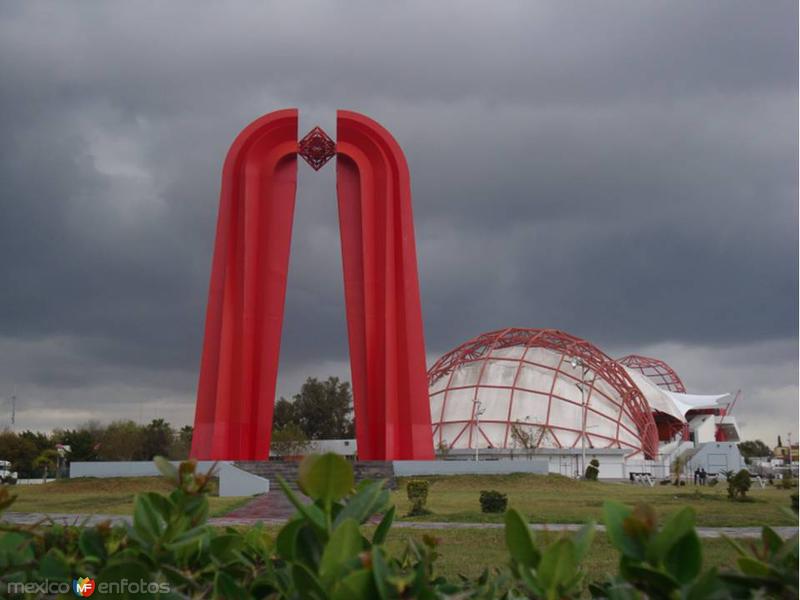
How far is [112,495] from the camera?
2212 cm

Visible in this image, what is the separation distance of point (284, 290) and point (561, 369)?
27.9m

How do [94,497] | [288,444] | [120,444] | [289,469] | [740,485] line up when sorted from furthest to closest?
[120,444], [288,444], [289,469], [740,485], [94,497]

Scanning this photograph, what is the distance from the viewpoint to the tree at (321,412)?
63688 mm

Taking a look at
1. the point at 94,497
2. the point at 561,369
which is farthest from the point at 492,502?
the point at 561,369

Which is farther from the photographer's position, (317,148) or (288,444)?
(288,444)

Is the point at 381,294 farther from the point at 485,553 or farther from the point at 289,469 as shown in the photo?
the point at 485,553

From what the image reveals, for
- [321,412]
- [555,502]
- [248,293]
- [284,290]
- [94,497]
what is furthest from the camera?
[321,412]

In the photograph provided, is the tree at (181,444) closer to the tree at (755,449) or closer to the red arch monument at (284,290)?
the red arch monument at (284,290)

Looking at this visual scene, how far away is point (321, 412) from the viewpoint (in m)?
64.0

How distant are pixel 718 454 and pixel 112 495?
1527 inches

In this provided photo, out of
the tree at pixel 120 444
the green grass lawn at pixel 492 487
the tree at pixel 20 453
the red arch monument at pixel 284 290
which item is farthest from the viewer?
the tree at pixel 120 444

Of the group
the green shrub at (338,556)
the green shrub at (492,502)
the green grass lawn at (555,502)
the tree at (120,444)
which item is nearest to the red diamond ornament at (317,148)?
the green grass lawn at (555,502)

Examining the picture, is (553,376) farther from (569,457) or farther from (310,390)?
(310,390)

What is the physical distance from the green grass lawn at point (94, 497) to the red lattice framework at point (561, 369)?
2428 centimetres
